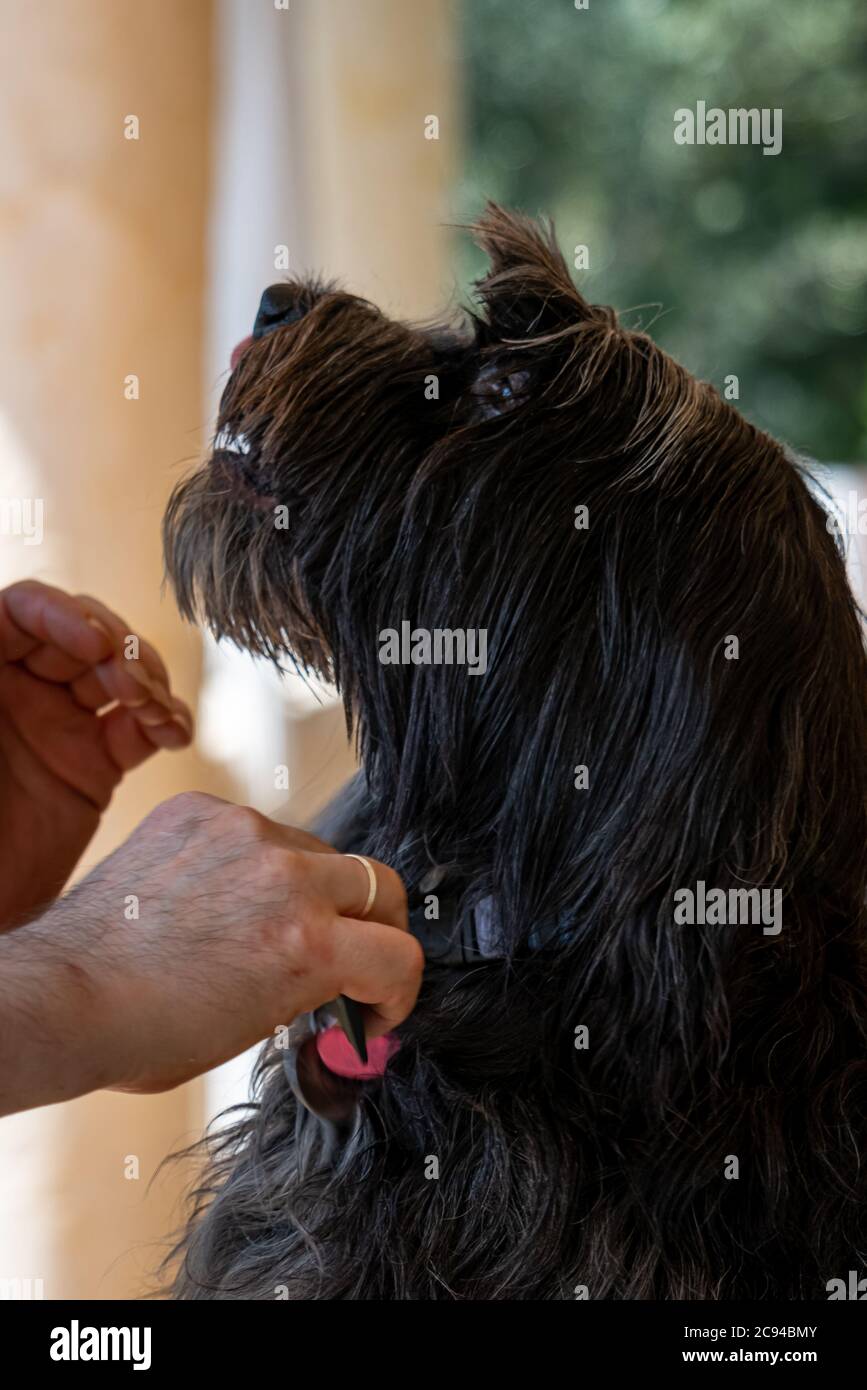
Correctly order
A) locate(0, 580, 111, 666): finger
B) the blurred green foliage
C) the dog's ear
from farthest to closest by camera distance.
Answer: the blurred green foliage < locate(0, 580, 111, 666): finger < the dog's ear

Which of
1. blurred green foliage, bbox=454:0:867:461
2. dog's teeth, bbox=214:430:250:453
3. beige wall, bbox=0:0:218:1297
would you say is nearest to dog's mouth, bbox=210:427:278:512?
dog's teeth, bbox=214:430:250:453

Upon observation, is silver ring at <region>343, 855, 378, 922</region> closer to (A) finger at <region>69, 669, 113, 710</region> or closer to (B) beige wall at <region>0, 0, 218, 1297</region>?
(A) finger at <region>69, 669, 113, 710</region>

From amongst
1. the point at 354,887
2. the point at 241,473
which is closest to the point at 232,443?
the point at 241,473

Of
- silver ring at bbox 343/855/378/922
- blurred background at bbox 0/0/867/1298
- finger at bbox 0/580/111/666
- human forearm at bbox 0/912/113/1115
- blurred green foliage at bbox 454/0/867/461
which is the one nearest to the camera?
human forearm at bbox 0/912/113/1115

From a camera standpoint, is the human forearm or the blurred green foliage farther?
the blurred green foliage

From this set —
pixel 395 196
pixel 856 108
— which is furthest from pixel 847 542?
pixel 856 108

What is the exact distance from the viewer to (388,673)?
773 millimetres

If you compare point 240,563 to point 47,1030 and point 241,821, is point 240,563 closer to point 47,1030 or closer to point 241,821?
point 241,821

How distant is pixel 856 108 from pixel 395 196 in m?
2.23

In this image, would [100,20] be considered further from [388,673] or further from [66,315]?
[388,673]

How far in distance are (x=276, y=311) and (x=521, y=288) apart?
16 centimetres

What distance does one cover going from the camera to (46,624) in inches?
33.9

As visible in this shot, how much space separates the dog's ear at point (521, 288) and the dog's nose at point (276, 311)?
0.40 ft

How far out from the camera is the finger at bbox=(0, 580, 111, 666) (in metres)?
0.86
